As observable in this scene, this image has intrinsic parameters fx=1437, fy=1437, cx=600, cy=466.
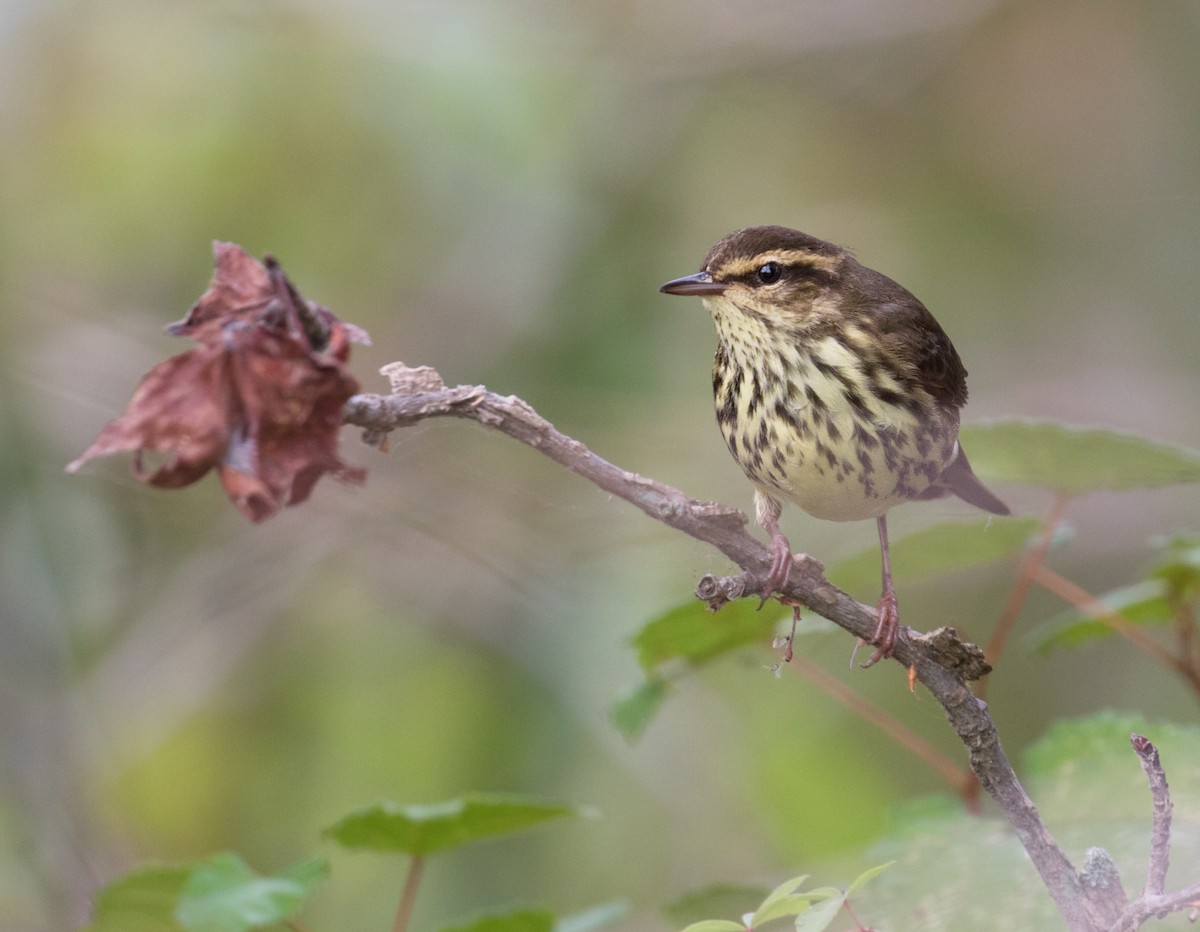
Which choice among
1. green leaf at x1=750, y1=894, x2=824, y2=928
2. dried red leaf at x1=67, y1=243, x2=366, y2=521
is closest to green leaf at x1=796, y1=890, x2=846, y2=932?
green leaf at x1=750, y1=894, x2=824, y2=928

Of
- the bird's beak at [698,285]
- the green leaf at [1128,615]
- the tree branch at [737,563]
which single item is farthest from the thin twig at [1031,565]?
the tree branch at [737,563]

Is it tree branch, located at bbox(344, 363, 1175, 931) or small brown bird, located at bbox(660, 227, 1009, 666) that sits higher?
small brown bird, located at bbox(660, 227, 1009, 666)

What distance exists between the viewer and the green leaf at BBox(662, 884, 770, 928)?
7.59 ft

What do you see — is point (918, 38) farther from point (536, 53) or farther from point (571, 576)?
point (571, 576)

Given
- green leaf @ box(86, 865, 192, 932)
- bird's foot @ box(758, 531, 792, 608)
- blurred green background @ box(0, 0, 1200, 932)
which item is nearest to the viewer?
bird's foot @ box(758, 531, 792, 608)

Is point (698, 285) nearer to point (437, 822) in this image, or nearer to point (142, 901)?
point (437, 822)

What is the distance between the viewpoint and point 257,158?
5.68 m

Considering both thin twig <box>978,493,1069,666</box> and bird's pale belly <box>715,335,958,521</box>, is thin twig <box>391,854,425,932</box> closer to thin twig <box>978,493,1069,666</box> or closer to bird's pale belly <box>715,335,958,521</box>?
bird's pale belly <box>715,335,958,521</box>

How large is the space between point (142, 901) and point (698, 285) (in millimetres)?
1414

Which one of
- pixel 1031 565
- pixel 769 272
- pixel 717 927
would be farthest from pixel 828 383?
pixel 717 927

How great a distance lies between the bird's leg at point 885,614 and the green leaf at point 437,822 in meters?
0.60

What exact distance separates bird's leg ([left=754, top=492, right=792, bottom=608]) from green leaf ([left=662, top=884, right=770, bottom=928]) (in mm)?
573

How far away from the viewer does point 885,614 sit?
1.74m

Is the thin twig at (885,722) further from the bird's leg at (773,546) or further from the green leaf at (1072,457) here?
the green leaf at (1072,457)
